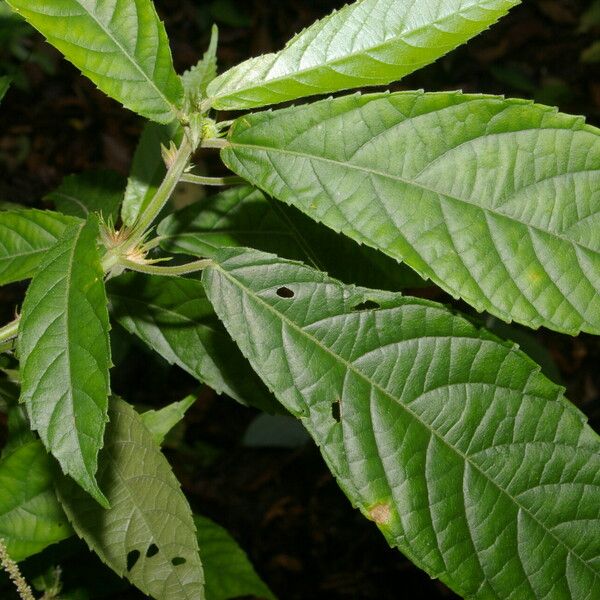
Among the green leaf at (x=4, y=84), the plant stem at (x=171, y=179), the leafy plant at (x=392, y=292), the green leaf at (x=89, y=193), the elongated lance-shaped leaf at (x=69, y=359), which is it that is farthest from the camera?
the green leaf at (x=89, y=193)

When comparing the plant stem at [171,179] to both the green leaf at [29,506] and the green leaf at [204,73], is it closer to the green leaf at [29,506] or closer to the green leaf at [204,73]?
the green leaf at [204,73]

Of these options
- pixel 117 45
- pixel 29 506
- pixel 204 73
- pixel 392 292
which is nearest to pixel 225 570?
pixel 29 506

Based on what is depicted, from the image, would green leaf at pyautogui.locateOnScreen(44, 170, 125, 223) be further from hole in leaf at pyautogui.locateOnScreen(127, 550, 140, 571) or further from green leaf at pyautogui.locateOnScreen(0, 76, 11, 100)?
hole in leaf at pyautogui.locateOnScreen(127, 550, 140, 571)

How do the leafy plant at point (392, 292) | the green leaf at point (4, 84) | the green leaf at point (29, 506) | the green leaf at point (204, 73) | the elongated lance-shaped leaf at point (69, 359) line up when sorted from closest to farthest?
the elongated lance-shaped leaf at point (69, 359), the leafy plant at point (392, 292), the green leaf at point (204, 73), the green leaf at point (29, 506), the green leaf at point (4, 84)

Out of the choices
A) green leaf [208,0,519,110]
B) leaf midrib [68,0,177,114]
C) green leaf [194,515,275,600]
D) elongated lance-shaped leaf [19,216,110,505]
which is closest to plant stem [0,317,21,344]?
elongated lance-shaped leaf [19,216,110,505]

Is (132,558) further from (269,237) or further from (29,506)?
(269,237)

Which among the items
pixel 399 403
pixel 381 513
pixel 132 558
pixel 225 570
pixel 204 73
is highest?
pixel 204 73

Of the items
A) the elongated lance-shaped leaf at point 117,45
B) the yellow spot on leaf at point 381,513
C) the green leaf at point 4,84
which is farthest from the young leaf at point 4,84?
the yellow spot on leaf at point 381,513

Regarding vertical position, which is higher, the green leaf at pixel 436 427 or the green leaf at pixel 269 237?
the green leaf at pixel 269 237
